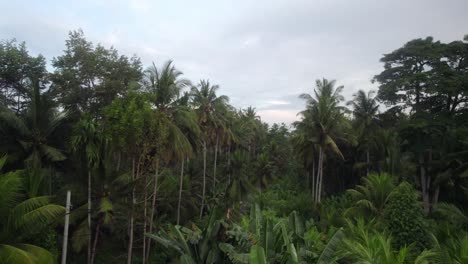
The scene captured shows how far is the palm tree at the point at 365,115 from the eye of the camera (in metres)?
32.9

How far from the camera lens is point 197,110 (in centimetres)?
2667

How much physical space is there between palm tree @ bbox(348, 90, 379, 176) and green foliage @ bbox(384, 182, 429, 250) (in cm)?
1818

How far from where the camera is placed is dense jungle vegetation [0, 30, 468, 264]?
10.7m

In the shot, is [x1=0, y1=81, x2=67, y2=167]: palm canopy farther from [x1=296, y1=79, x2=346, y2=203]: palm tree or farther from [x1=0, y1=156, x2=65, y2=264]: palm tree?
[x1=296, y1=79, x2=346, y2=203]: palm tree

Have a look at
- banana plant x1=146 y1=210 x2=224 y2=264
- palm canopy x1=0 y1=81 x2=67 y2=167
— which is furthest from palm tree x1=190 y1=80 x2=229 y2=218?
banana plant x1=146 y1=210 x2=224 y2=264

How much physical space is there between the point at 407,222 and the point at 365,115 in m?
19.5

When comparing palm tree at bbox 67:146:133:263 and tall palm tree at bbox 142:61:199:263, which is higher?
tall palm tree at bbox 142:61:199:263

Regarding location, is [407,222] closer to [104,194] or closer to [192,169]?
[104,194]

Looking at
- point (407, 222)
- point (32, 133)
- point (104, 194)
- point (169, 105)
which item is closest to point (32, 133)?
point (32, 133)

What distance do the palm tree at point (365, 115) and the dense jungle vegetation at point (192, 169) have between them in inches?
4.1

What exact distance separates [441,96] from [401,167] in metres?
6.26

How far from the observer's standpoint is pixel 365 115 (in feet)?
108

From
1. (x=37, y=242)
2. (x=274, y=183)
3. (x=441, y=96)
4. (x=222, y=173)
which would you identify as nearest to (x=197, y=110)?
(x=222, y=173)

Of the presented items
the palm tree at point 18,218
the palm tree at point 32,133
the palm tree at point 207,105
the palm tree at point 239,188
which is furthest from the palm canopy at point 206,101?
the palm tree at point 18,218
